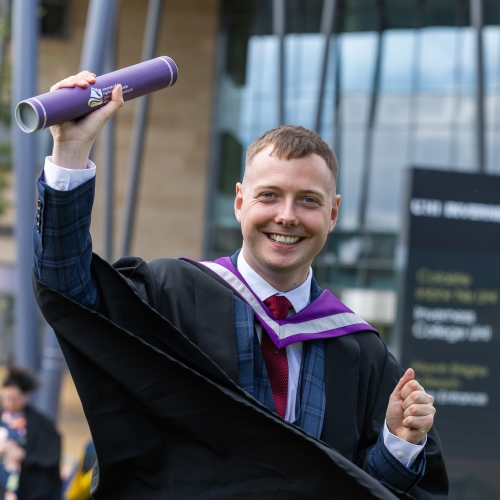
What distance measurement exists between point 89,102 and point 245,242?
2.09ft

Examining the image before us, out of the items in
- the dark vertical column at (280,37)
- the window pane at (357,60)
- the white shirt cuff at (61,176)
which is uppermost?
the window pane at (357,60)

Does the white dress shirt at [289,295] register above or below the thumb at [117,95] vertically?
below

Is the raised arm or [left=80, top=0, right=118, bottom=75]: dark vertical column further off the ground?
[left=80, top=0, right=118, bottom=75]: dark vertical column

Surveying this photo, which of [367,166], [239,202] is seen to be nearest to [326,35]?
[367,166]

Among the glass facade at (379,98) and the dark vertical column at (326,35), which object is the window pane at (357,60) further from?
the dark vertical column at (326,35)

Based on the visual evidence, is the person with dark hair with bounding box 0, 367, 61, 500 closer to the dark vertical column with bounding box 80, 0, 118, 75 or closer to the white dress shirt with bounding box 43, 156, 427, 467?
the dark vertical column with bounding box 80, 0, 118, 75

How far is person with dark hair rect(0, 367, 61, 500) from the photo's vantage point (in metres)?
7.36

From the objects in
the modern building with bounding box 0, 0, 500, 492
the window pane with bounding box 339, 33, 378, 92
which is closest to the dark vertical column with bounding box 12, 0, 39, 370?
the modern building with bounding box 0, 0, 500, 492

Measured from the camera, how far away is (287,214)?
2074 mm

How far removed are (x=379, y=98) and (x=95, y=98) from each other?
19.8 metres

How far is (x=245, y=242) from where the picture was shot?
2248 millimetres

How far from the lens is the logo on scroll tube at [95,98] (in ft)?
6.00

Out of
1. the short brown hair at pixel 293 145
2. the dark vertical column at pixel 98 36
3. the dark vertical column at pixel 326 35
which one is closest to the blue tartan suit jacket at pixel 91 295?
the short brown hair at pixel 293 145

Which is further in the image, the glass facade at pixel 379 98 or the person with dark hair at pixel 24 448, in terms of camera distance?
the glass facade at pixel 379 98
